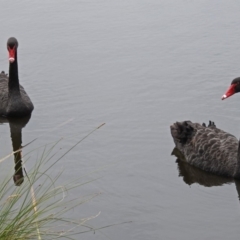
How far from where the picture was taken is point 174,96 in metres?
8.51

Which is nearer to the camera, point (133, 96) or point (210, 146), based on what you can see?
point (210, 146)

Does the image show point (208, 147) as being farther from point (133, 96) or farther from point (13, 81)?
point (13, 81)

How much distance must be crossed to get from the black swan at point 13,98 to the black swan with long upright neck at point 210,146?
1762 mm

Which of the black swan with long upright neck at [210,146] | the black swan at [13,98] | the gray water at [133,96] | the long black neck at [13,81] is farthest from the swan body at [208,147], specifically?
the long black neck at [13,81]

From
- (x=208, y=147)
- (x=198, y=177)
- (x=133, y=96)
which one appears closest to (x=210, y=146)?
(x=208, y=147)

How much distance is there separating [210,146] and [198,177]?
1.24 feet

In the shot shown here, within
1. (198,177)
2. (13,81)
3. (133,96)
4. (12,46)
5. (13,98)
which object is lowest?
(198,177)

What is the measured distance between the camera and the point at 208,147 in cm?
718

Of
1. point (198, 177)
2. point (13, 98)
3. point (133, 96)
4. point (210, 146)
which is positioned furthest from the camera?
point (133, 96)

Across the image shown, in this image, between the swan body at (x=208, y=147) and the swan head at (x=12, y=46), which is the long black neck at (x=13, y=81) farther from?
the swan body at (x=208, y=147)

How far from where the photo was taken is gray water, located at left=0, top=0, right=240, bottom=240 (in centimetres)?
603

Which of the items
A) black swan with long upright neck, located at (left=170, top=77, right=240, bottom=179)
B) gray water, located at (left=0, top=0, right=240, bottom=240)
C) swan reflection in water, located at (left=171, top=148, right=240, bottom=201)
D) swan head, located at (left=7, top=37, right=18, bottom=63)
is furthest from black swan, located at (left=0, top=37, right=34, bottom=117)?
swan reflection in water, located at (left=171, top=148, right=240, bottom=201)

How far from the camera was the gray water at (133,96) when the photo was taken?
603cm

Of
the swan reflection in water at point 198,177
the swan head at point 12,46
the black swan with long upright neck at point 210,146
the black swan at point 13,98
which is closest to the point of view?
the swan reflection in water at point 198,177
